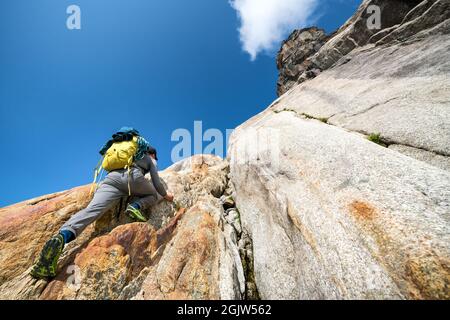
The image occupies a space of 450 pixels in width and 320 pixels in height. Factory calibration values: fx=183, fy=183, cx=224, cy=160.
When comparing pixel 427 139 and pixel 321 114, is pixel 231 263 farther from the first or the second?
pixel 321 114

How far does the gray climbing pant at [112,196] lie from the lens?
5.57m

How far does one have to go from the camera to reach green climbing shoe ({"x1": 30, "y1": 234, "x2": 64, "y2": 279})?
4969mm

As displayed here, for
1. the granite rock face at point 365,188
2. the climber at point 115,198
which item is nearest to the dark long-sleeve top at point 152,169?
the climber at point 115,198

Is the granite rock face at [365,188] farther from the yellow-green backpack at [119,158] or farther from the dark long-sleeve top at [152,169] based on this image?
the yellow-green backpack at [119,158]

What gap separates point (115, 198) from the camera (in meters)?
6.62

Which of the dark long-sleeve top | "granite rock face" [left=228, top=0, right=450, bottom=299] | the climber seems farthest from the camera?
the dark long-sleeve top

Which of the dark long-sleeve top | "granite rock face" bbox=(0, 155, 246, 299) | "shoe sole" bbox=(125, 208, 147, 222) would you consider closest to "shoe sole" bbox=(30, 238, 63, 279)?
"granite rock face" bbox=(0, 155, 246, 299)

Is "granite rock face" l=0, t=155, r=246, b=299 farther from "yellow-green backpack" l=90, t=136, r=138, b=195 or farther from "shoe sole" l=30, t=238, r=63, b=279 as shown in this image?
"yellow-green backpack" l=90, t=136, r=138, b=195

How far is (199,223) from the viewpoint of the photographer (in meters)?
7.48

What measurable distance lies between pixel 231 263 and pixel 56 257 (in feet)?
16.7

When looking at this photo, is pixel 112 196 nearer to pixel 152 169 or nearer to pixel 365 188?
pixel 152 169

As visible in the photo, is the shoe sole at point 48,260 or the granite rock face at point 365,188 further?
the shoe sole at point 48,260

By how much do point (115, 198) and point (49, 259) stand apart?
225 centimetres
